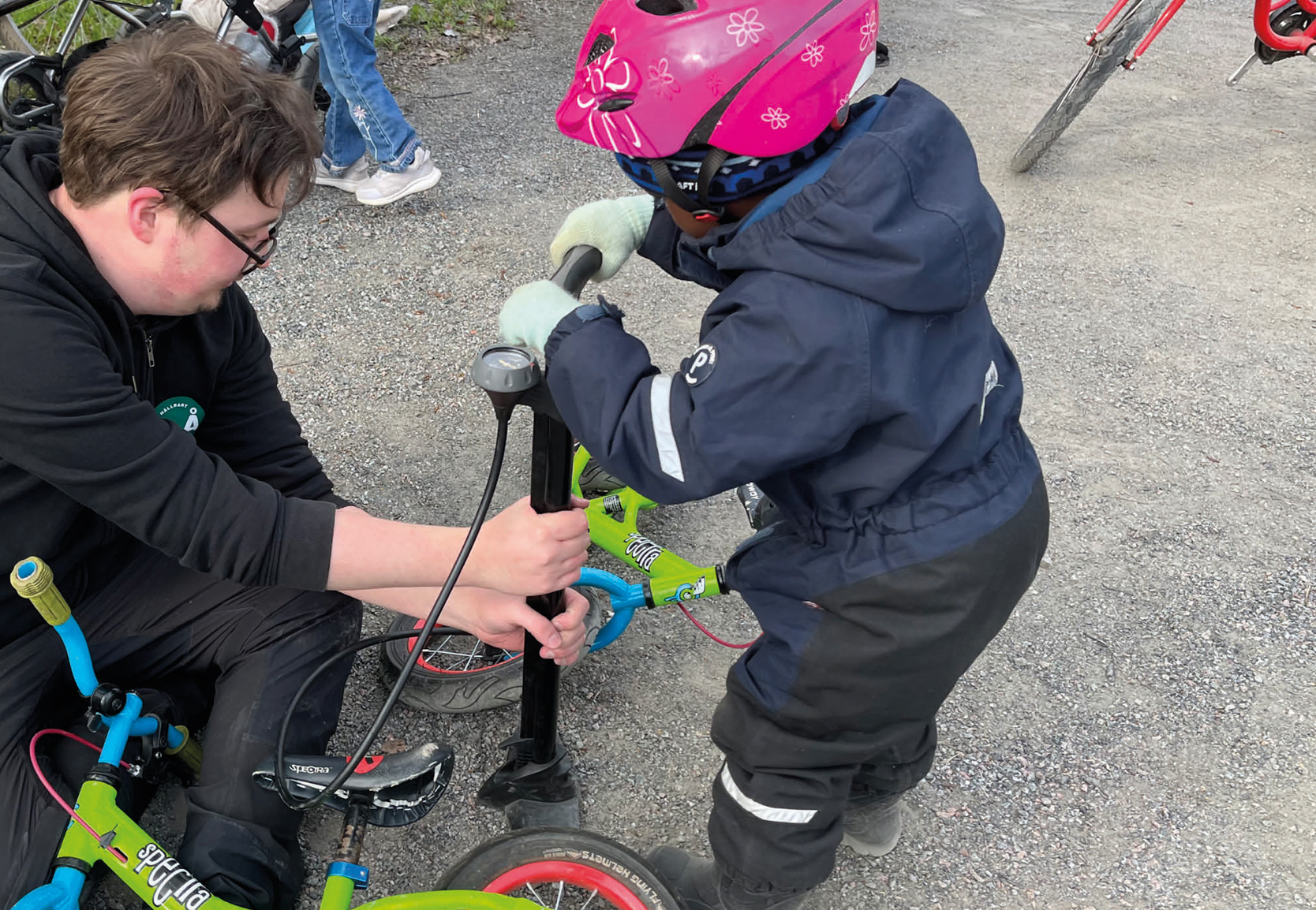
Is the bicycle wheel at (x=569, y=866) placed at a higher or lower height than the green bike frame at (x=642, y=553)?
higher

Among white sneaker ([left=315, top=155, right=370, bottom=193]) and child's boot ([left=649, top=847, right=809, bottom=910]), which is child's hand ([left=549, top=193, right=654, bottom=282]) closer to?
child's boot ([left=649, top=847, right=809, bottom=910])

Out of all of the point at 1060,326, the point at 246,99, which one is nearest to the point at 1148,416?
the point at 1060,326

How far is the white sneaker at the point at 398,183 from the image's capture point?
14.1 ft

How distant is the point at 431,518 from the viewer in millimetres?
2973

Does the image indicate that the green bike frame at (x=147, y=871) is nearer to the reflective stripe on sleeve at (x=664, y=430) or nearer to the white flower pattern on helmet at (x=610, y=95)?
the reflective stripe on sleeve at (x=664, y=430)

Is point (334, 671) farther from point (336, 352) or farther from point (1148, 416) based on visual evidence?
point (1148, 416)

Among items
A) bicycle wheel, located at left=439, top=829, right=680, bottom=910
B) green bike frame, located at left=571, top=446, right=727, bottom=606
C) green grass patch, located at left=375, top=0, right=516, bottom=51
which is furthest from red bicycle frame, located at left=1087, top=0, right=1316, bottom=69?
bicycle wheel, located at left=439, top=829, right=680, bottom=910

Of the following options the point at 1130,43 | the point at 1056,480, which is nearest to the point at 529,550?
the point at 1056,480

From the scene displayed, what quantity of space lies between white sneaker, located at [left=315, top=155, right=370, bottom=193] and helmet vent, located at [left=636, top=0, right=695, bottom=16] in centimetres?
315

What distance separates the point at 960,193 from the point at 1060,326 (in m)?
Result: 2.86

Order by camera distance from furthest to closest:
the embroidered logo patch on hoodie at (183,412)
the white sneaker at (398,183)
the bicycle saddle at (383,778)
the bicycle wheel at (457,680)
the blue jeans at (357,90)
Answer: the white sneaker at (398,183) → the blue jeans at (357,90) → the bicycle wheel at (457,680) → the embroidered logo patch on hoodie at (183,412) → the bicycle saddle at (383,778)

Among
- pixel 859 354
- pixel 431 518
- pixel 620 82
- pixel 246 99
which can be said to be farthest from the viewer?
pixel 431 518

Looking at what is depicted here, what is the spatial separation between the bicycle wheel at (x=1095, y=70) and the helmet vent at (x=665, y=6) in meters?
3.95

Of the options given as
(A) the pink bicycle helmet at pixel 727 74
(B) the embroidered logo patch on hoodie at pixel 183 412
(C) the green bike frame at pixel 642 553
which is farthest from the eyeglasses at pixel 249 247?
(C) the green bike frame at pixel 642 553
